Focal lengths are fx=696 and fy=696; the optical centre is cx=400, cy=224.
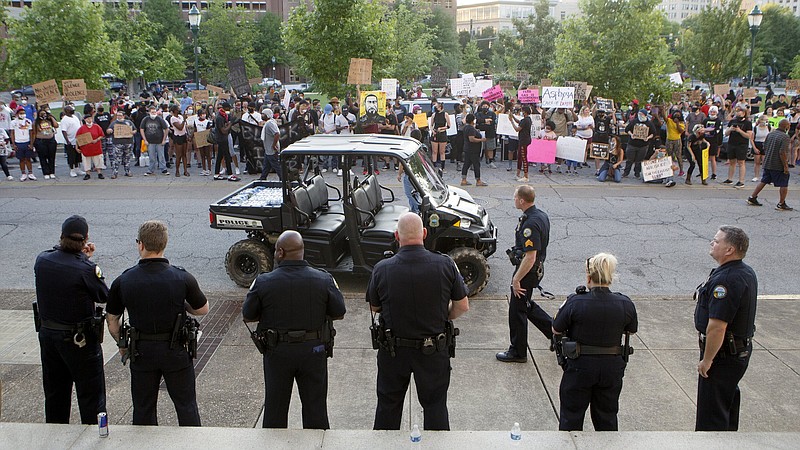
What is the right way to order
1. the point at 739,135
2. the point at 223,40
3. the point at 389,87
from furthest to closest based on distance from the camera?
the point at 223,40
the point at 389,87
the point at 739,135

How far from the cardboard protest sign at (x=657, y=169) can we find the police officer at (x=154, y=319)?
44.7ft

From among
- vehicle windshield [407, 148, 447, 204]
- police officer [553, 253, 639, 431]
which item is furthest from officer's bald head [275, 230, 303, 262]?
vehicle windshield [407, 148, 447, 204]

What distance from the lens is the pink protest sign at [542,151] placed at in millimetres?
17750

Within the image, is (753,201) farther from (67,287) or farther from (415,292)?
(67,287)

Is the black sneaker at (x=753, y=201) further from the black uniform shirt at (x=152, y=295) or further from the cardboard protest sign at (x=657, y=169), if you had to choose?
the black uniform shirt at (x=152, y=295)

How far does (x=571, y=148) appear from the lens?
704 inches

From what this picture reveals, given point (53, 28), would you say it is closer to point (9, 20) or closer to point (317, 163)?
point (9, 20)

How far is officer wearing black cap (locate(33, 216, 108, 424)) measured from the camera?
16.5ft

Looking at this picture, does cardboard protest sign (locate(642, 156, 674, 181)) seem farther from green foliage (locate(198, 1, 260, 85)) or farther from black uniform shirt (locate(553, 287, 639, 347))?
green foliage (locate(198, 1, 260, 85))

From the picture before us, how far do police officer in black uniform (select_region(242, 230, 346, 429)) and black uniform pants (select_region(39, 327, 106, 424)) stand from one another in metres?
1.33

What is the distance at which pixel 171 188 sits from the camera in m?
15.8

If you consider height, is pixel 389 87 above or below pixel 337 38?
below

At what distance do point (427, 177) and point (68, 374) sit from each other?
5.13 m

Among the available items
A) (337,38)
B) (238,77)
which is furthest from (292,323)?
(238,77)
